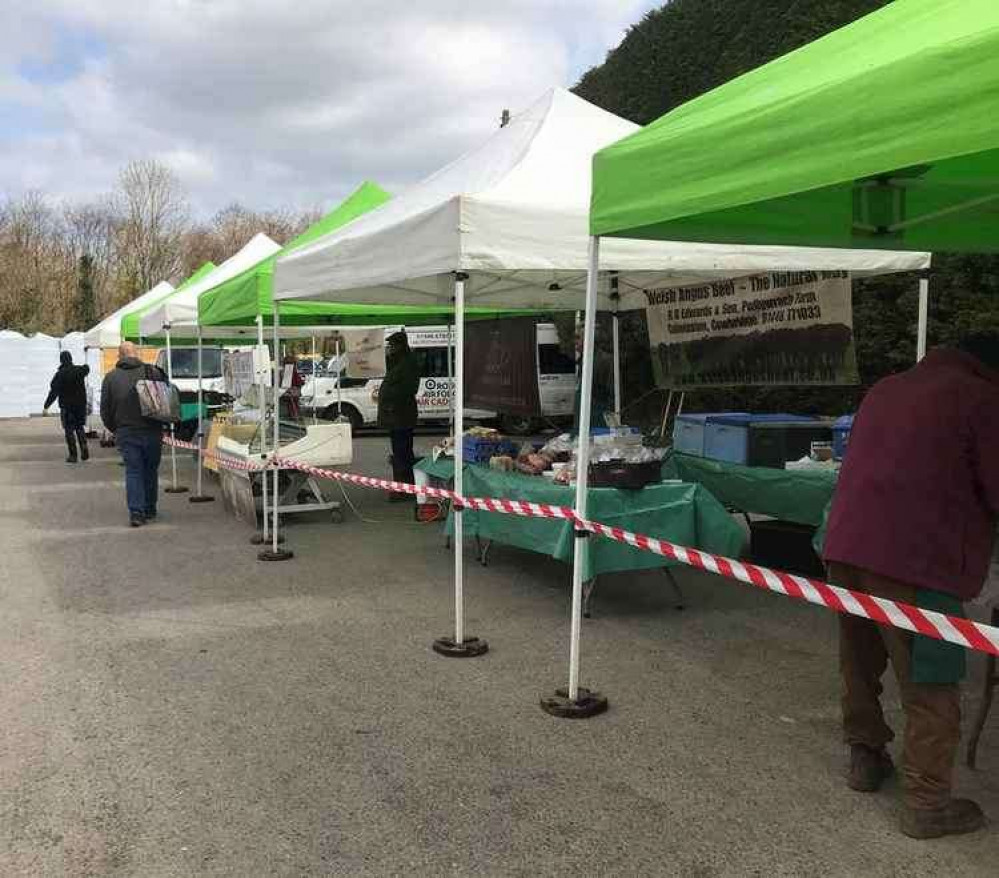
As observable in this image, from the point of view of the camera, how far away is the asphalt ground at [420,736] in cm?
321

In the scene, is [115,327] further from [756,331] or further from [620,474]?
[620,474]

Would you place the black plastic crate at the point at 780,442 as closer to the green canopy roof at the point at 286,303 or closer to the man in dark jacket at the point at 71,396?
the green canopy roof at the point at 286,303

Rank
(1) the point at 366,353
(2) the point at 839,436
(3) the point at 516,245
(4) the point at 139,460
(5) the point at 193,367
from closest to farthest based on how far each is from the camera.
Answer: (3) the point at 516,245, (2) the point at 839,436, (4) the point at 139,460, (1) the point at 366,353, (5) the point at 193,367

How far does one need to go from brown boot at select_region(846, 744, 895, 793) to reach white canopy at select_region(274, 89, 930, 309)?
2.91m

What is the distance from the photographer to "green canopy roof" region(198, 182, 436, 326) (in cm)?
812

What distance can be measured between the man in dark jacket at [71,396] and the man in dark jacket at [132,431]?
657 centimetres

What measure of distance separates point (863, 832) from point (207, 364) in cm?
2080

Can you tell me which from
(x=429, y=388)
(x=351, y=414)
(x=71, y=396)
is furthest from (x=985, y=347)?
(x=351, y=414)

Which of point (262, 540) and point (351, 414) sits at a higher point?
point (351, 414)

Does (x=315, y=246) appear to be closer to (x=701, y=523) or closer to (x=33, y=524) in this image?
(x=701, y=523)

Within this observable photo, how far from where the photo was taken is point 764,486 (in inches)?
268

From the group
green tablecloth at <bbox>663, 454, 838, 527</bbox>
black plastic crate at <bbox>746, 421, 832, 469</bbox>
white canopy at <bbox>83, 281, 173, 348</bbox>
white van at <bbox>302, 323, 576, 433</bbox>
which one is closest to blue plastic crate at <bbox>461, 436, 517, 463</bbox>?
green tablecloth at <bbox>663, 454, 838, 527</bbox>

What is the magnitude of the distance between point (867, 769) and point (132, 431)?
8.15m

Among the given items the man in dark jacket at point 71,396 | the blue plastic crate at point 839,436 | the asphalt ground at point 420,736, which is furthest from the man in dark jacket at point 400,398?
the man in dark jacket at point 71,396
